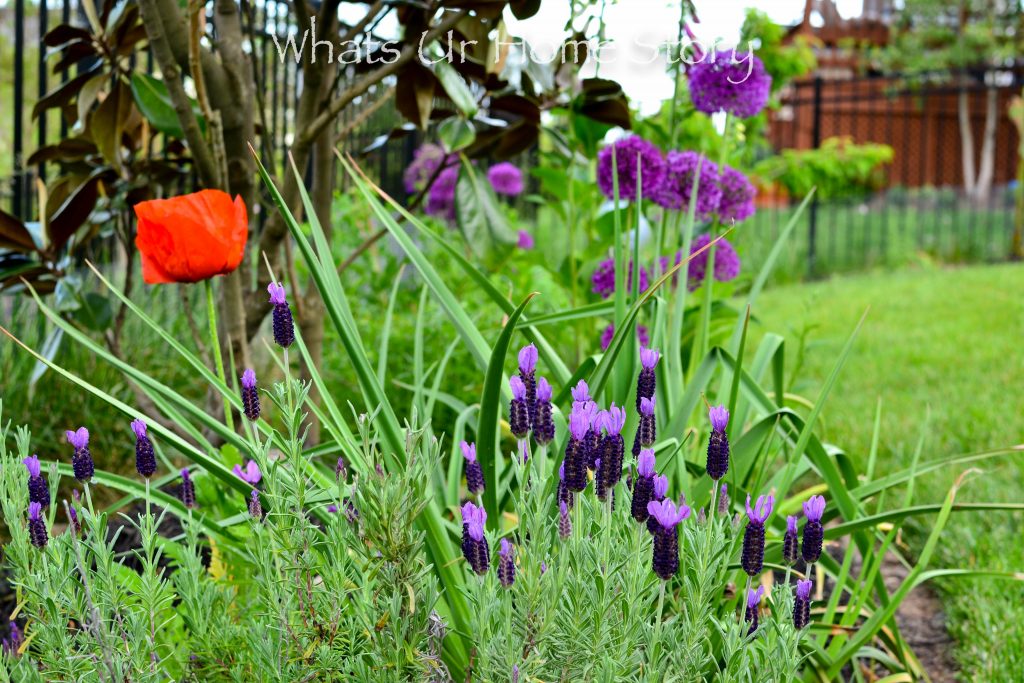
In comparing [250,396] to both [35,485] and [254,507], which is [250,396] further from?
[35,485]

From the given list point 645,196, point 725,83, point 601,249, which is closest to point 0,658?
point 645,196

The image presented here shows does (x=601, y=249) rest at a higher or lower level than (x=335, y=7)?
lower

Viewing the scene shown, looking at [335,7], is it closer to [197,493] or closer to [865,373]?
[197,493]

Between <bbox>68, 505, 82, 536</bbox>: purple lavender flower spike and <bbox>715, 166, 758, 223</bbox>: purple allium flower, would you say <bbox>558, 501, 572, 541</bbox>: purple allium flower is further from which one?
<bbox>715, 166, 758, 223</bbox>: purple allium flower

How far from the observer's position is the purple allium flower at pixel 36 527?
3.27ft

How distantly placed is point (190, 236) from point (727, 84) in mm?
1288

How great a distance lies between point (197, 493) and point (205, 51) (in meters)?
0.90

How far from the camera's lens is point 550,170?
2721 millimetres


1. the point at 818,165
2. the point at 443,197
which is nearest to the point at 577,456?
the point at 443,197

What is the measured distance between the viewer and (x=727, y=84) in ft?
6.89

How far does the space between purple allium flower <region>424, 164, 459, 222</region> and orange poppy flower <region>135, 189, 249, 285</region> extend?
1.84 metres

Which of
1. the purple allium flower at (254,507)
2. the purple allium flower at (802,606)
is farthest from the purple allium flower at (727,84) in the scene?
the purple allium flower at (254,507)

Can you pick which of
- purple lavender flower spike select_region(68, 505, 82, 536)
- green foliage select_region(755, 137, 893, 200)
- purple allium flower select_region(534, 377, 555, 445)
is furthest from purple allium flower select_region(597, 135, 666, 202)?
green foliage select_region(755, 137, 893, 200)

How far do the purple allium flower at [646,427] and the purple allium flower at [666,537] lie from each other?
15 cm
